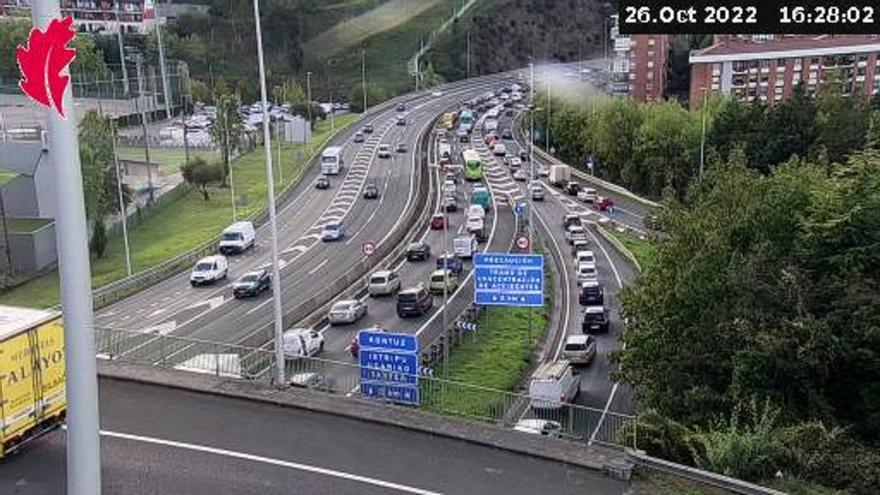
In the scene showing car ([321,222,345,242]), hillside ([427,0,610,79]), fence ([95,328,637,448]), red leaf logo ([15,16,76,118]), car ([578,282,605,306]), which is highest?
hillside ([427,0,610,79])

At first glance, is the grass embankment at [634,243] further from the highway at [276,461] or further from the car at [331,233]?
the highway at [276,461]

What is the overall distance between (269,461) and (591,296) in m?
27.7

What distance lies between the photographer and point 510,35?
126750 millimetres

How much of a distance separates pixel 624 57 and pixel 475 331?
56144 millimetres

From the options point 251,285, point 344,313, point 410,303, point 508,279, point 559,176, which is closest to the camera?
point 508,279

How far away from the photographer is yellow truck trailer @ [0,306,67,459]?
392 inches

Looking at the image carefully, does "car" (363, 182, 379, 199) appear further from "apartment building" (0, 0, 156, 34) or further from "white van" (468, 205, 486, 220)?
"apartment building" (0, 0, 156, 34)

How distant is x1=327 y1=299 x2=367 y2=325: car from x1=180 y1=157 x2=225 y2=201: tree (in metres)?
24.5

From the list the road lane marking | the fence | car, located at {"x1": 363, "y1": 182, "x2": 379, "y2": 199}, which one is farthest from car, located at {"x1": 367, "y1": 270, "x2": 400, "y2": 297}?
the road lane marking

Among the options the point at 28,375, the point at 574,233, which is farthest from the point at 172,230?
the point at 28,375

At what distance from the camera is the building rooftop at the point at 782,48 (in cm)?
7681

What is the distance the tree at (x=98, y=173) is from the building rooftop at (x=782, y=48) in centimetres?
5376

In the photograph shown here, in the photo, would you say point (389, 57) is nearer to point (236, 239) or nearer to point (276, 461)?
point (236, 239)
